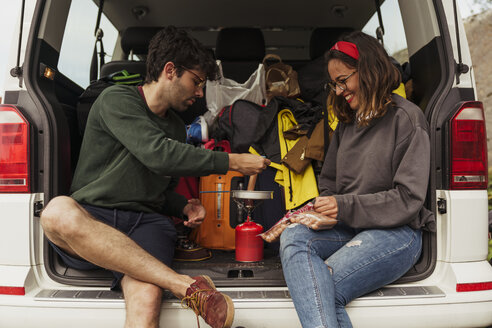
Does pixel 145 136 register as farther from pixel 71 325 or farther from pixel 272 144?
pixel 272 144

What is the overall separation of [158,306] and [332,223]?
0.72 m

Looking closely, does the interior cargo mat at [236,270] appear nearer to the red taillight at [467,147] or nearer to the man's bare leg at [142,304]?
the man's bare leg at [142,304]

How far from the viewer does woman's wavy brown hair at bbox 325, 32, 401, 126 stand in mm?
1688

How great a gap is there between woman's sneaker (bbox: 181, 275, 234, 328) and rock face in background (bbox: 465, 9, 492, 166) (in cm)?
681

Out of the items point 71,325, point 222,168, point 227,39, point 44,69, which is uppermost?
point 227,39

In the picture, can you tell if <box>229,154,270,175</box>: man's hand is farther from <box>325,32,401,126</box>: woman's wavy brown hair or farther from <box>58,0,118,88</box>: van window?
<box>58,0,118,88</box>: van window

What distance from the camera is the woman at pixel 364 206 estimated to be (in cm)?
148

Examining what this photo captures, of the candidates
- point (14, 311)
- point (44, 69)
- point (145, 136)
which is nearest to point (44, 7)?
point (44, 69)

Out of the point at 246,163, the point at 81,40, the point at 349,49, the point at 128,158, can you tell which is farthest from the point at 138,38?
the point at 349,49

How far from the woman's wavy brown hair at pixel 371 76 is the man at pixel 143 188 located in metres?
0.52

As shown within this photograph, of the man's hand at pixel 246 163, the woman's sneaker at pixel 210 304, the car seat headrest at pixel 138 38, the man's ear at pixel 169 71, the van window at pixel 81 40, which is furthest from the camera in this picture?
the car seat headrest at pixel 138 38

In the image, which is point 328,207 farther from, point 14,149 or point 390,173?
point 14,149

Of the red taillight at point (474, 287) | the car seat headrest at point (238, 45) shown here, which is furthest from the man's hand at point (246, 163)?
the car seat headrest at point (238, 45)

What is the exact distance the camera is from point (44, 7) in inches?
68.4
